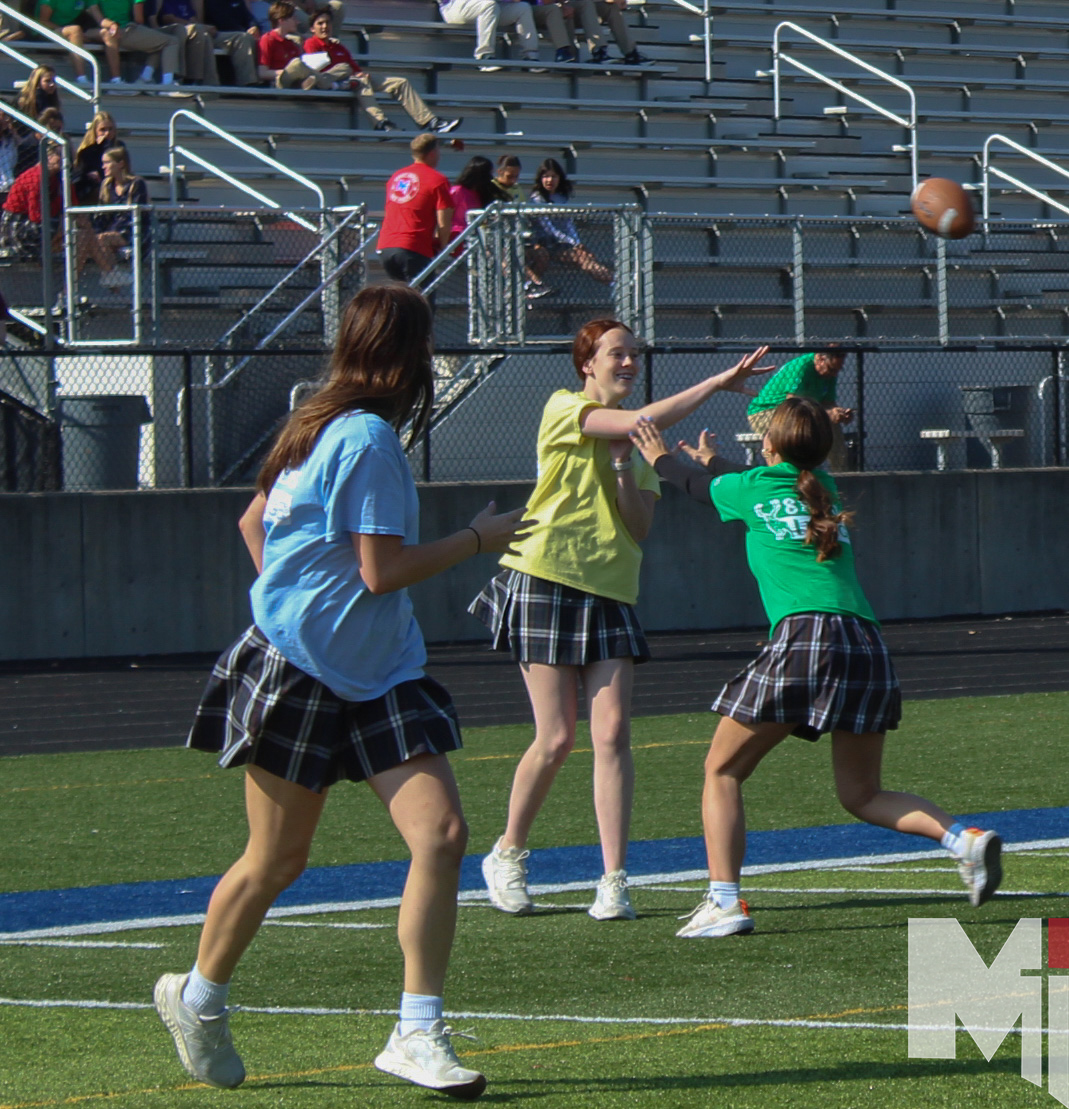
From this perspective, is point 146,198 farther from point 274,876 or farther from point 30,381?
point 274,876

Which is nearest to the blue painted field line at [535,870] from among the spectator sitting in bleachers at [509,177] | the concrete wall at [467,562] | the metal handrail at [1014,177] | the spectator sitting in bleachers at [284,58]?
the concrete wall at [467,562]

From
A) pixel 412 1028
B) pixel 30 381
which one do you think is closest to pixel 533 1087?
pixel 412 1028

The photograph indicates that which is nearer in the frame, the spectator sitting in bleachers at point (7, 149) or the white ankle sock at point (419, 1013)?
the white ankle sock at point (419, 1013)

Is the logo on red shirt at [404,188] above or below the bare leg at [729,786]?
above

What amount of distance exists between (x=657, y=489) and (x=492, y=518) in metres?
2.37

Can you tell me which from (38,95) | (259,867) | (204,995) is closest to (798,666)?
(259,867)

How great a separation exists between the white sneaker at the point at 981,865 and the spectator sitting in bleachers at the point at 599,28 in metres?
18.9

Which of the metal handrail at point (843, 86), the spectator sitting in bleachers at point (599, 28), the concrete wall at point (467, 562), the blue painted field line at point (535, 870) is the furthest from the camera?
the spectator sitting in bleachers at point (599, 28)

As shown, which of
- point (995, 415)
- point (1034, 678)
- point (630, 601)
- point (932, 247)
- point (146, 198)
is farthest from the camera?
point (932, 247)

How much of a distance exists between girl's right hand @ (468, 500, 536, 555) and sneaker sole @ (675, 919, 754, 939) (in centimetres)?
205

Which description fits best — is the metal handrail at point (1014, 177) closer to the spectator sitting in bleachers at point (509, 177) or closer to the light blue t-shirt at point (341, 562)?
the spectator sitting in bleachers at point (509, 177)

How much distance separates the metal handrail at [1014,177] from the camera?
898 inches

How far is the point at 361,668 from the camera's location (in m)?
4.46

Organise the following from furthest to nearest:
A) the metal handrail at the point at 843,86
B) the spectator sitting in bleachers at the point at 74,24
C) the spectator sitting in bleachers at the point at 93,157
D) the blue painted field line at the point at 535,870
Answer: the metal handrail at the point at 843,86, the spectator sitting in bleachers at the point at 74,24, the spectator sitting in bleachers at the point at 93,157, the blue painted field line at the point at 535,870
